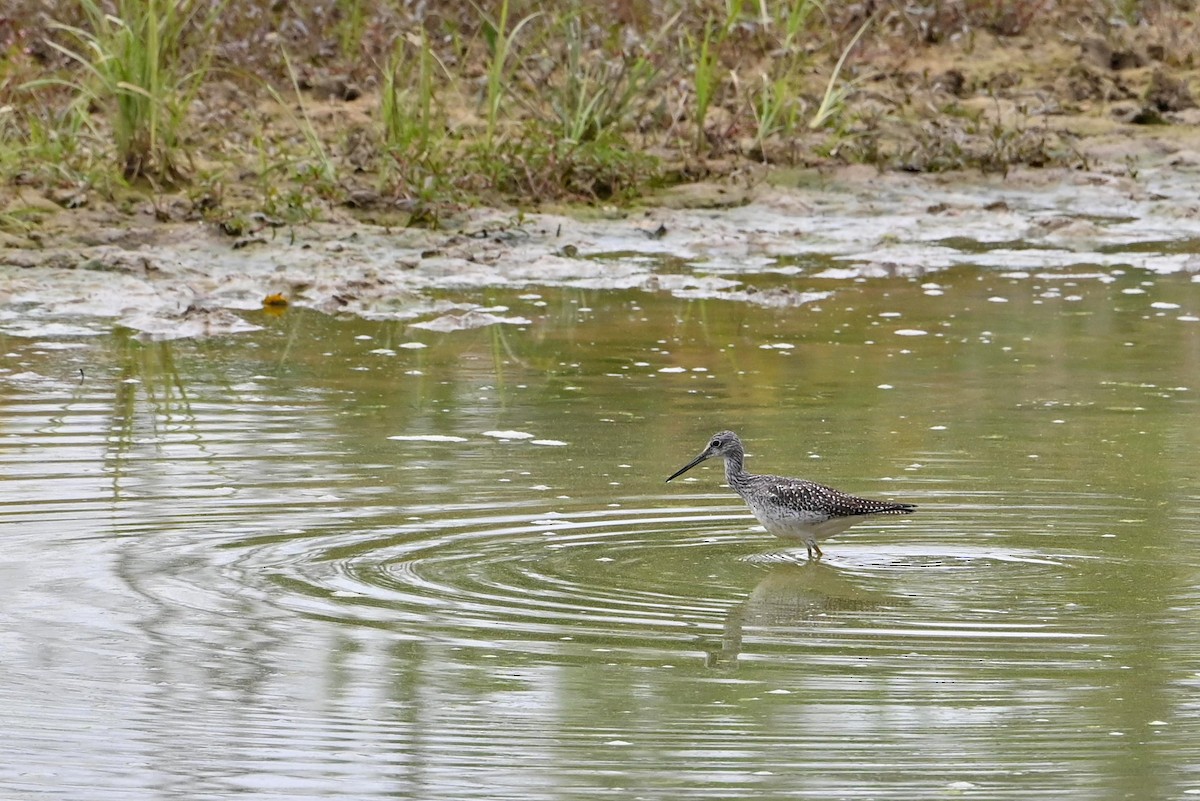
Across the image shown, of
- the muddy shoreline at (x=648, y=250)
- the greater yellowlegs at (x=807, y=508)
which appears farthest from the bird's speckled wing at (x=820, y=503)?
the muddy shoreline at (x=648, y=250)

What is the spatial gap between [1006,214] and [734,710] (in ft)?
31.8

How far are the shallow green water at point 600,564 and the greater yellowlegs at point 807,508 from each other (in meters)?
0.15

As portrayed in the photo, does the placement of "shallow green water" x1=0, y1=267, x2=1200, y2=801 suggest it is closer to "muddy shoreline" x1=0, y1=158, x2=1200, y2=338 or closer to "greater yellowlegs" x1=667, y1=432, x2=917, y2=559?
"greater yellowlegs" x1=667, y1=432, x2=917, y2=559

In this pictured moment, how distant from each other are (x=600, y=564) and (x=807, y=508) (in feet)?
2.44

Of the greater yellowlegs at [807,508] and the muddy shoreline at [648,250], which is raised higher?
the muddy shoreline at [648,250]

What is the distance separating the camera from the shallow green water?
508 centimetres

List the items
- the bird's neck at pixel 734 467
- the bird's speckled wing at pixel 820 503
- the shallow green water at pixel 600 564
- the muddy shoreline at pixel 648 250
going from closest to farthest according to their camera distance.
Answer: the shallow green water at pixel 600 564 → the bird's speckled wing at pixel 820 503 → the bird's neck at pixel 734 467 → the muddy shoreline at pixel 648 250

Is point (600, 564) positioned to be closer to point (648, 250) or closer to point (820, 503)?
point (820, 503)

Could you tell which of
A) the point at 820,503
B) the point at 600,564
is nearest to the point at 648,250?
the point at 820,503

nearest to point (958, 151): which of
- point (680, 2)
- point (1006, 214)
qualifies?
point (1006, 214)

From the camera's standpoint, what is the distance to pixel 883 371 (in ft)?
33.2

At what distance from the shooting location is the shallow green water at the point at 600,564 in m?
5.08

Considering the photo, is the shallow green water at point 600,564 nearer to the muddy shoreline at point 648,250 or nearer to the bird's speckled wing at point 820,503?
the bird's speckled wing at point 820,503

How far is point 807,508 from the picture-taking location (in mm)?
7121
